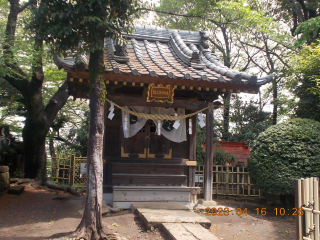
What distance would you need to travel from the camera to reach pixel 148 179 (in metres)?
9.06

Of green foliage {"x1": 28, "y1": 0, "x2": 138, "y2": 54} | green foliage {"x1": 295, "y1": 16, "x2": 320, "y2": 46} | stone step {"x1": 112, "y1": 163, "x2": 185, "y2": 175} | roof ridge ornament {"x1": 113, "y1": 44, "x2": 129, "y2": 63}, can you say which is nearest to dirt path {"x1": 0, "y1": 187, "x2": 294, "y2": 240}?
stone step {"x1": 112, "y1": 163, "x2": 185, "y2": 175}

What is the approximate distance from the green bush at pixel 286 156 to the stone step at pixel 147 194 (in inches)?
92.5

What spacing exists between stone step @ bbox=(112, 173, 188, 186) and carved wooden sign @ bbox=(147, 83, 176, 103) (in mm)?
2398

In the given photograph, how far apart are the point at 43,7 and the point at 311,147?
25.6ft

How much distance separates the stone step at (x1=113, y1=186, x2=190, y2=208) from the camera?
8.40 meters

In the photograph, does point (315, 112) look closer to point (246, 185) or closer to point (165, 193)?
point (246, 185)

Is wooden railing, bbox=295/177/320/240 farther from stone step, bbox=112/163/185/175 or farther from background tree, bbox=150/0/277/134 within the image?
background tree, bbox=150/0/277/134

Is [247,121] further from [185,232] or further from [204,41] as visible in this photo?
[185,232]

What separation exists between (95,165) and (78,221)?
2115 mm

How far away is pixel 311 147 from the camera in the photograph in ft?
27.2

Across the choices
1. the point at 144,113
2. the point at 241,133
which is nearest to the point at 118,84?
the point at 144,113

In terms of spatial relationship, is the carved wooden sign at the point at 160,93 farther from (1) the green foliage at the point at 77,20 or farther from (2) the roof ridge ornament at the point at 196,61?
(1) the green foliage at the point at 77,20

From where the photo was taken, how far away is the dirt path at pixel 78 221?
6.34m
